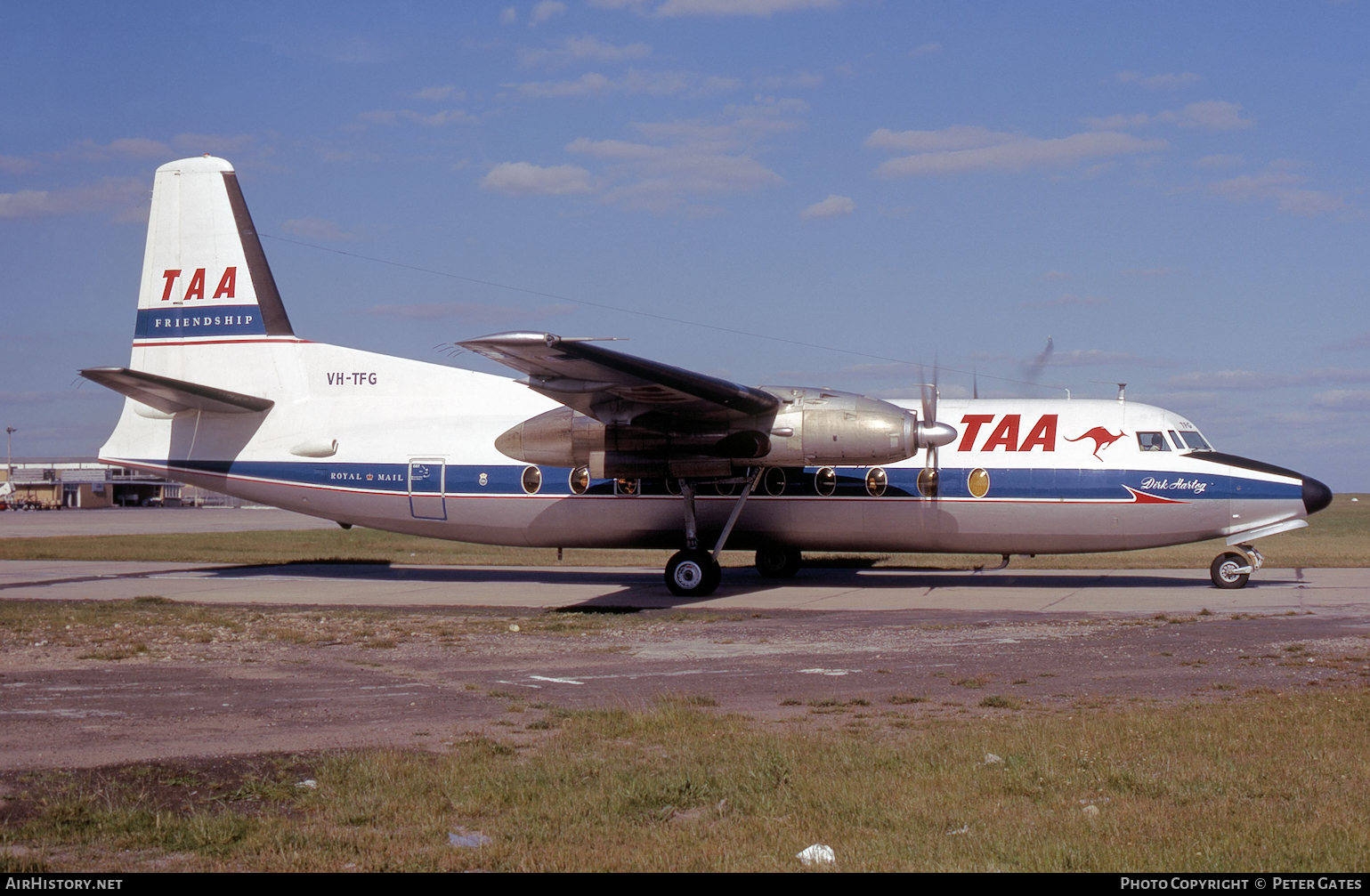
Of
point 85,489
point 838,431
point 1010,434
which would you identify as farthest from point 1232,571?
point 85,489

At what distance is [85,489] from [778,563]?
10487 cm

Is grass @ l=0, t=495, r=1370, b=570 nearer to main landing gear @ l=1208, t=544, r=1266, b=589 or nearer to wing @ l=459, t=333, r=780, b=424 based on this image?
main landing gear @ l=1208, t=544, r=1266, b=589

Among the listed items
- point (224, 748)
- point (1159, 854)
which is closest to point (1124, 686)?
point (1159, 854)

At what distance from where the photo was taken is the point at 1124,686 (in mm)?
10867

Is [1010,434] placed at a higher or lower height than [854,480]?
higher

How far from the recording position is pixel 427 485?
918 inches

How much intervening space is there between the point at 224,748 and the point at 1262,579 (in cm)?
2230

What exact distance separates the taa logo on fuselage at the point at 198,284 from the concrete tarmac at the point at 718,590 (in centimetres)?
641

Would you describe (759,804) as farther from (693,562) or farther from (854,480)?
(854,480)

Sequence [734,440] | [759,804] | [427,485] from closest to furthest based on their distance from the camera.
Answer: [759,804] < [734,440] < [427,485]

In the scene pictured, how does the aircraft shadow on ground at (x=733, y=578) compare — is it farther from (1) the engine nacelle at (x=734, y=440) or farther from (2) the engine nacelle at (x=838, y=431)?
(2) the engine nacelle at (x=838, y=431)

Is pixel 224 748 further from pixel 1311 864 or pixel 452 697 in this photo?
pixel 1311 864

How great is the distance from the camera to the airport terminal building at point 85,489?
109 metres

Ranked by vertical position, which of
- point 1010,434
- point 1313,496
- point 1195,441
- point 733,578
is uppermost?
point 1010,434
